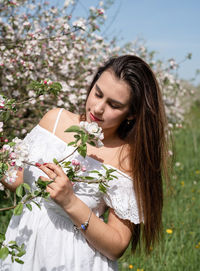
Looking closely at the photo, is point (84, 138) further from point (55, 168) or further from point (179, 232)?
point (179, 232)

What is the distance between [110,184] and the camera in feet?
5.46

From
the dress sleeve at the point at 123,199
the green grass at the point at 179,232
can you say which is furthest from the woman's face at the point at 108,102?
the green grass at the point at 179,232

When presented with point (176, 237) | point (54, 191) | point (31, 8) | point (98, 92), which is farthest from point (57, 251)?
point (31, 8)

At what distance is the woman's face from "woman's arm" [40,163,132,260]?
1.43 feet

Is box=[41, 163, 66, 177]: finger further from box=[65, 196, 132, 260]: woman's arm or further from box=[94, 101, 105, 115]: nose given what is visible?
box=[94, 101, 105, 115]: nose

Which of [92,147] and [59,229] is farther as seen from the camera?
[92,147]

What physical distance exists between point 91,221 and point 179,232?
196 centimetres

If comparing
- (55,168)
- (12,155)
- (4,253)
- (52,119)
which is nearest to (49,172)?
(55,168)

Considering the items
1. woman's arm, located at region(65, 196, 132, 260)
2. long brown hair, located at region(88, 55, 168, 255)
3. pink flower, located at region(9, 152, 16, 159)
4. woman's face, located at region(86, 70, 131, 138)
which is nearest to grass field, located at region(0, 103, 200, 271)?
long brown hair, located at region(88, 55, 168, 255)

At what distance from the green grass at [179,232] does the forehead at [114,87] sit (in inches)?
23.6

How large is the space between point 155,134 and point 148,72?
0.35 meters

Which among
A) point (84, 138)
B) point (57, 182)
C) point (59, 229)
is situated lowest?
point (59, 229)

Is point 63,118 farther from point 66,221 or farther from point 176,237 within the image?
point 176,237

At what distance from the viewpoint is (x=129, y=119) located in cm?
189
